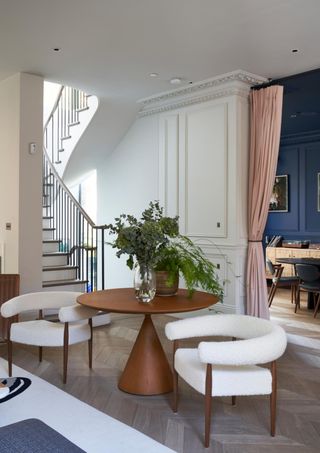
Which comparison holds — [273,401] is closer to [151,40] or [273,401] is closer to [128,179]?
[151,40]

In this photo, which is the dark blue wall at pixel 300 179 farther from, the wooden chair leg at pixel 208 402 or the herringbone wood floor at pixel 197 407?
the wooden chair leg at pixel 208 402

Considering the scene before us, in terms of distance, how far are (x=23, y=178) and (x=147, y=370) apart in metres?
2.97

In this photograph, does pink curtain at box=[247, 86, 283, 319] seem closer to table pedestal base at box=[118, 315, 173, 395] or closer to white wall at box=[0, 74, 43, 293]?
table pedestal base at box=[118, 315, 173, 395]

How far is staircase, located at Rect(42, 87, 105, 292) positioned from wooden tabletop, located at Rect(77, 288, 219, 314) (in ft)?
7.14

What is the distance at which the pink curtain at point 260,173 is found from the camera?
5.30m

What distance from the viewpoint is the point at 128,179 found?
23.4ft

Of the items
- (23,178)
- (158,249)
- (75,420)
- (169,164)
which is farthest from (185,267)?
(169,164)

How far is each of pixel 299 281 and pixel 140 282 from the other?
427 cm

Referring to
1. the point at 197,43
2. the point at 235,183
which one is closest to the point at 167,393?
the point at 235,183

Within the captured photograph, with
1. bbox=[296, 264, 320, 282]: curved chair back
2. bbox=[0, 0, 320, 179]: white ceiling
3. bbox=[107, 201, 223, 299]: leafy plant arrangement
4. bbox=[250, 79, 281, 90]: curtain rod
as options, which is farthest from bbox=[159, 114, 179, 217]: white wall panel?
bbox=[107, 201, 223, 299]: leafy plant arrangement

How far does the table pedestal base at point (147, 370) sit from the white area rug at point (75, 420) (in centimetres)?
42

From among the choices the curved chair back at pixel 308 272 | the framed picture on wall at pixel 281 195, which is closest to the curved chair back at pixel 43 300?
the curved chair back at pixel 308 272

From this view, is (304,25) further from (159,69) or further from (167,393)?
(167,393)

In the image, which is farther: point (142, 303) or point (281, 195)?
point (281, 195)
